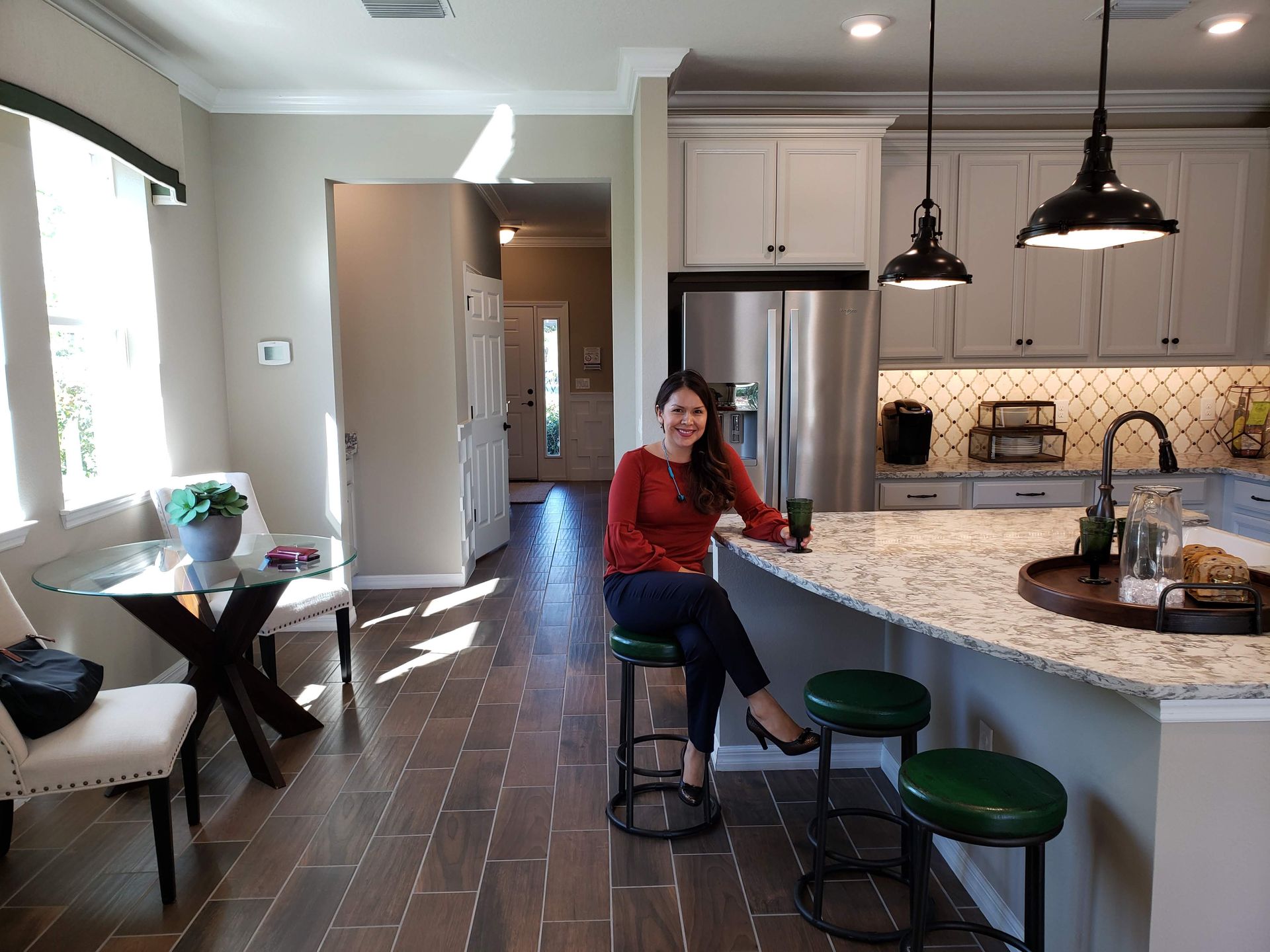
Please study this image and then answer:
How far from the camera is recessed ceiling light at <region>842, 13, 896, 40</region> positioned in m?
3.44

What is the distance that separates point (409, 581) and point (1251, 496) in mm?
4562

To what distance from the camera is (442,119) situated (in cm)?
439

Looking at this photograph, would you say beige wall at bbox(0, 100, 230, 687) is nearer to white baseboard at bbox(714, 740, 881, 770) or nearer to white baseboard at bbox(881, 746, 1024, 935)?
white baseboard at bbox(714, 740, 881, 770)

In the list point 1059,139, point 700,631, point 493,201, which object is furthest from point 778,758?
point 493,201

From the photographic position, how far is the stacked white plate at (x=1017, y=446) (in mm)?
4520

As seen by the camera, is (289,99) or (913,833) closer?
(913,833)

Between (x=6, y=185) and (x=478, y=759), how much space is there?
2437 mm

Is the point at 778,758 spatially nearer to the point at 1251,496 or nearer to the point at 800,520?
the point at 800,520

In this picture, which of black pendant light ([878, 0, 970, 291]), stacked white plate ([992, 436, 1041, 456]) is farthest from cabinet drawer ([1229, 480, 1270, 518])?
black pendant light ([878, 0, 970, 291])

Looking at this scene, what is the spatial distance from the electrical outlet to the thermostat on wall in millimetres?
3678

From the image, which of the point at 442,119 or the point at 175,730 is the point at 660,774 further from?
the point at 442,119

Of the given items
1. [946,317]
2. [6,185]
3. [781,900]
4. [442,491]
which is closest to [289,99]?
[6,185]

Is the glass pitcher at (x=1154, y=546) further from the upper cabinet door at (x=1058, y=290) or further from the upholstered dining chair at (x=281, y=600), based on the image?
the upper cabinet door at (x=1058, y=290)

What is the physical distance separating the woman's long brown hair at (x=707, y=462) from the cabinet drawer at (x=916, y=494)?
1.76 meters
